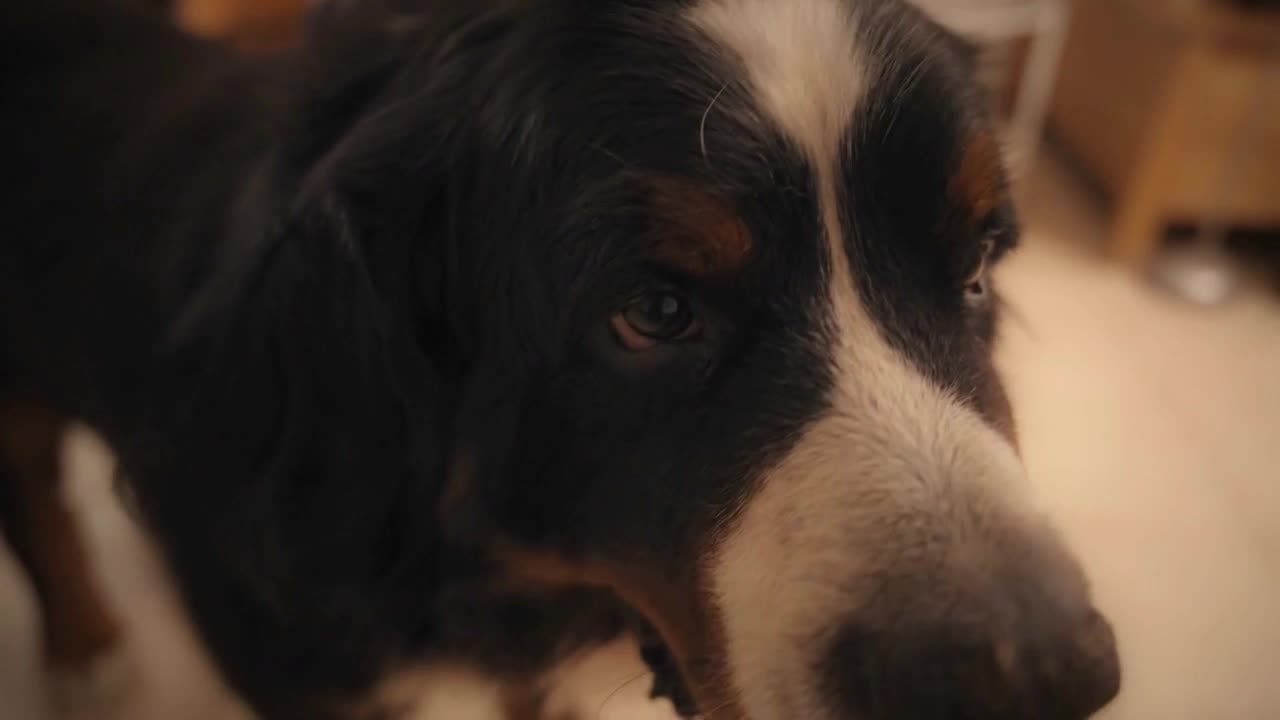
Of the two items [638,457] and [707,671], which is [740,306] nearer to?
[638,457]

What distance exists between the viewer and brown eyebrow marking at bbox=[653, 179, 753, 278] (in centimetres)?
79

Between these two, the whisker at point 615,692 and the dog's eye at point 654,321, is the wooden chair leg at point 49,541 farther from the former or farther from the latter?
the dog's eye at point 654,321

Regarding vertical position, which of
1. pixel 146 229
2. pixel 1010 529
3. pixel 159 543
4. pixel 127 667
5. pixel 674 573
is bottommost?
pixel 1010 529

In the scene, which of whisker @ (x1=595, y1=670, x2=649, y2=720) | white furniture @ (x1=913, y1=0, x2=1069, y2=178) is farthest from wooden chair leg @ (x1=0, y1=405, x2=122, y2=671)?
white furniture @ (x1=913, y1=0, x2=1069, y2=178)

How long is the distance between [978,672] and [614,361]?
0.36 metres

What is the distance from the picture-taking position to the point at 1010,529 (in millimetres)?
760

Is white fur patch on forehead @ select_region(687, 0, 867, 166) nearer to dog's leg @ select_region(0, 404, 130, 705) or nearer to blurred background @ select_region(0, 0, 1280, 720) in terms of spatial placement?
blurred background @ select_region(0, 0, 1280, 720)

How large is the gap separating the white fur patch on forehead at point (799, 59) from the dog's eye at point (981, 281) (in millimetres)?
204

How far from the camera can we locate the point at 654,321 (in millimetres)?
839

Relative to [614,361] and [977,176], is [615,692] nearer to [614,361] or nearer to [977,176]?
Answer: [614,361]

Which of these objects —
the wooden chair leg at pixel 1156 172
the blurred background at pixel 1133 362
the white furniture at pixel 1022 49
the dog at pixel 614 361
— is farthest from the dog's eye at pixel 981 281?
the wooden chair leg at pixel 1156 172

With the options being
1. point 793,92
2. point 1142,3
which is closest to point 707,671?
point 793,92

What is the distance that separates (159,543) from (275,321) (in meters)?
0.45

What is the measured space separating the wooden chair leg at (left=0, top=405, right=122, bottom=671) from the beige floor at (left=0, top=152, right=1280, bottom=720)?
0.07m
